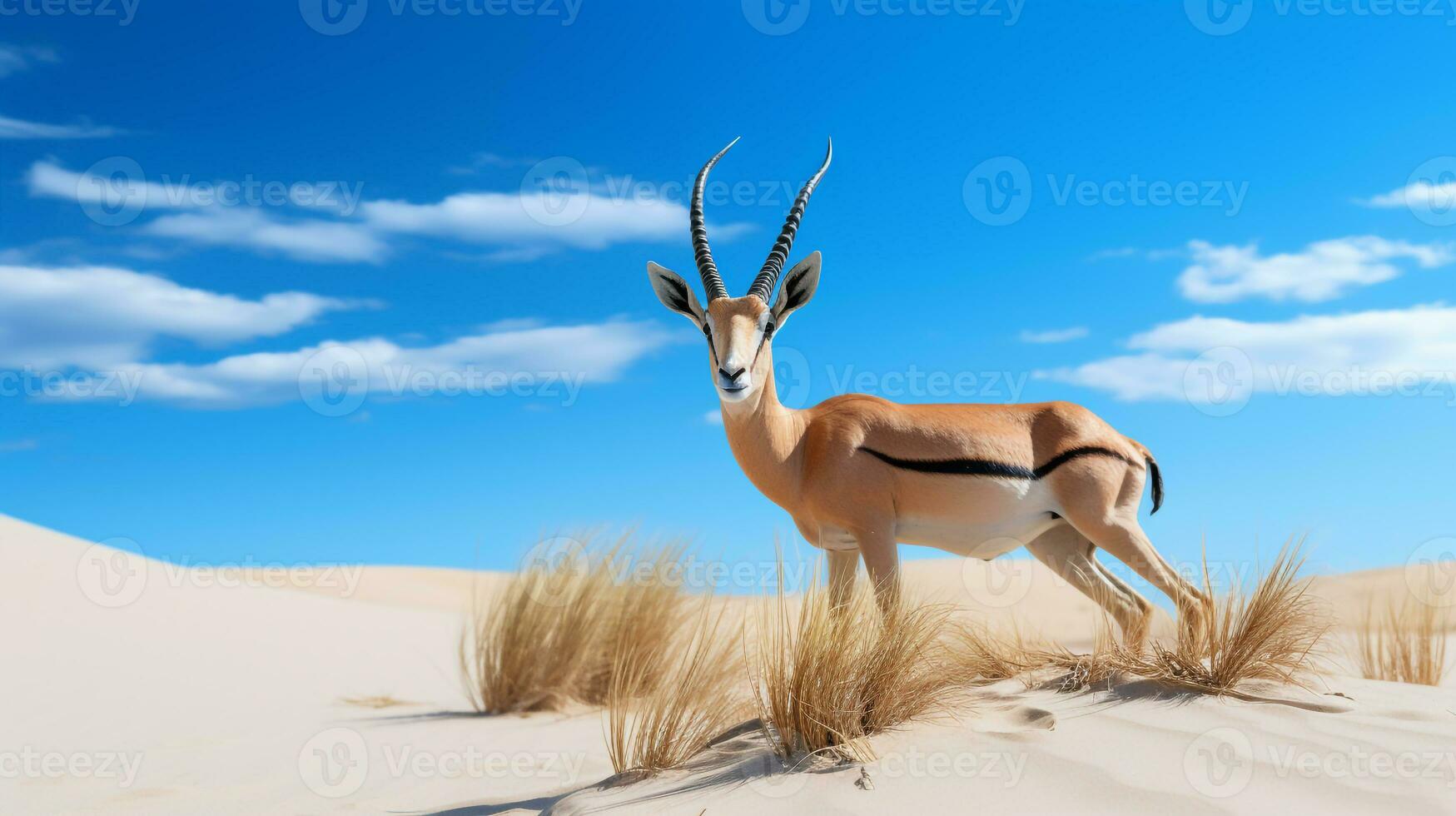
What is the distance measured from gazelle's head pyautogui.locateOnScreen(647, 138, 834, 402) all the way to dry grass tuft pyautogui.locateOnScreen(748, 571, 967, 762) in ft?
4.68

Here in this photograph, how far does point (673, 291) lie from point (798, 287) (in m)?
0.77

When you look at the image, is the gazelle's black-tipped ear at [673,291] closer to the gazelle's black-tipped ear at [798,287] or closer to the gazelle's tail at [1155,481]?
the gazelle's black-tipped ear at [798,287]

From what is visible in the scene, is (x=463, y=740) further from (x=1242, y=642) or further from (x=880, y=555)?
(x=1242, y=642)

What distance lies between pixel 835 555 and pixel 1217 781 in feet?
8.36

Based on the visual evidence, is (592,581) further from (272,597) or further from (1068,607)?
(1068,607)

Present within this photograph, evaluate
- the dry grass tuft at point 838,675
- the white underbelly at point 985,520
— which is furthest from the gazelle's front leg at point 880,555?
the dry grass tuft at point 838,675

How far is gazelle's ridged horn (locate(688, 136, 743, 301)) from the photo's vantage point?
586cm

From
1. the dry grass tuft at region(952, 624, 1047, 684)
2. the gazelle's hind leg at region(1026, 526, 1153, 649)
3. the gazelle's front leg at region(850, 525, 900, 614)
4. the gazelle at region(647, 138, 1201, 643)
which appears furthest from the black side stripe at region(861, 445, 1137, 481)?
the dry grass tuft at region(952, 624, 1047, 684)

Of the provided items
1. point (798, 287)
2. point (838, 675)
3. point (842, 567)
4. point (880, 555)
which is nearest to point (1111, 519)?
point (880, 555)

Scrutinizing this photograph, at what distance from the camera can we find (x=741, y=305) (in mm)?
5551

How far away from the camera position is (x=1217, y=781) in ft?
11.9

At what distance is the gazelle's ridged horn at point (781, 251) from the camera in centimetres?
580

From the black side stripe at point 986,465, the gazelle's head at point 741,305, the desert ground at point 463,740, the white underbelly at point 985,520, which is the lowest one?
the desert ground at point 463,740

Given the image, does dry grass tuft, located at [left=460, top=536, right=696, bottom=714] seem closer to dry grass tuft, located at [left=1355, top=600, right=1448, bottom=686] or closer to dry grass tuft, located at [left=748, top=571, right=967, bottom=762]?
dry grass tuft, located at [left=748, top=571, right=967, bottom=762]
